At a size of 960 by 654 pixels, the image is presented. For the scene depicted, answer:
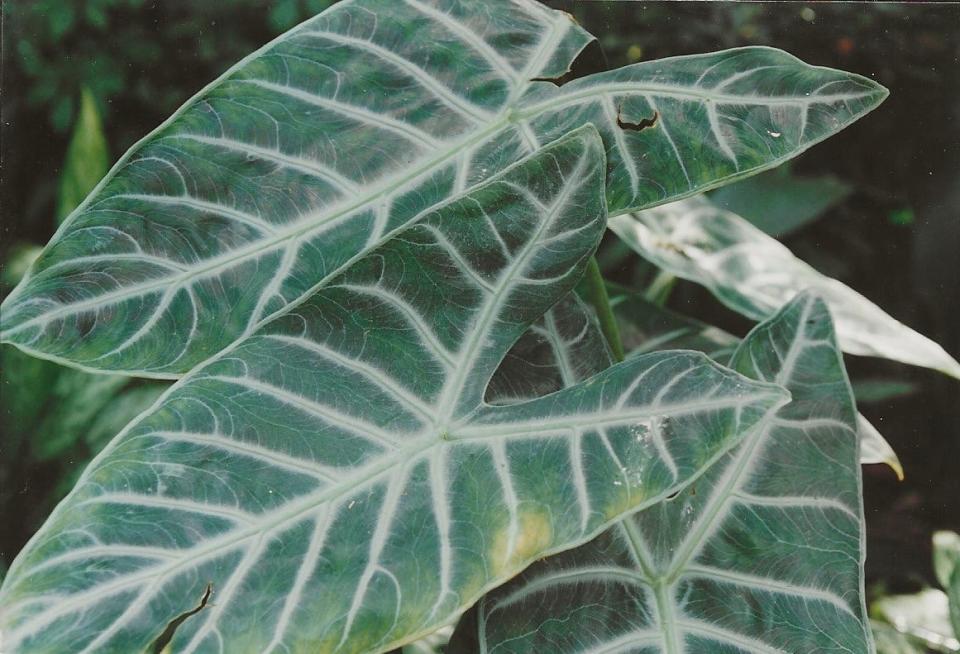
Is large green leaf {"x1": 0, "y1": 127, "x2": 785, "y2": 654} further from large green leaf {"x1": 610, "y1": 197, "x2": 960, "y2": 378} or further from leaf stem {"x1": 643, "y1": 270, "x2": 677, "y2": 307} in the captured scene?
leaf stem {"x1": 643, "y1": 270, "x2": 677, "y2": 307}

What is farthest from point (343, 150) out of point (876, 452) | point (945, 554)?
point (945, 554)

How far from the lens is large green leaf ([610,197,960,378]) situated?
3.14 ft

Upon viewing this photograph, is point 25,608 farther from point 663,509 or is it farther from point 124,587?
point 663,509

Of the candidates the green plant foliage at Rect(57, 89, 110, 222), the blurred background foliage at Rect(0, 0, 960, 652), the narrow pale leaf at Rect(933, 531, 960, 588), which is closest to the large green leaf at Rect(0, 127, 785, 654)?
the blurred background foliage at Rect(0, 0, 960, 652)

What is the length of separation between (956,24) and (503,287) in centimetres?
97

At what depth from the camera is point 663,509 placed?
0.72 m

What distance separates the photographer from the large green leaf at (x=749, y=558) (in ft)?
2.17

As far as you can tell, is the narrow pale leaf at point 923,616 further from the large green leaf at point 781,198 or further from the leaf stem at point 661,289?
the large green leaf at point 781,198

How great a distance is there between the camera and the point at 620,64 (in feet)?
4.43

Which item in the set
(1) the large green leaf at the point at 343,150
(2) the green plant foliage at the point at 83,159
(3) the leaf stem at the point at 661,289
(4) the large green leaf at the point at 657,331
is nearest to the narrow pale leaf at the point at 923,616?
(4) the large green leaf at the point at 657,331

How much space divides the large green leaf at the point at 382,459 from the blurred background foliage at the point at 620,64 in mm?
613

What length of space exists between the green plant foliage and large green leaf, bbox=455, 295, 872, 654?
105 cm

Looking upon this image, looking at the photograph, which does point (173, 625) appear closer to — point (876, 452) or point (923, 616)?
point (876, 452)

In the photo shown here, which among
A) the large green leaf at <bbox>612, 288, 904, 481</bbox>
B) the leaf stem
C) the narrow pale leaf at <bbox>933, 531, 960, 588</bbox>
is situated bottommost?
the narrow pale leaf at <bbox>933, 531, 960, 588</bbox>
